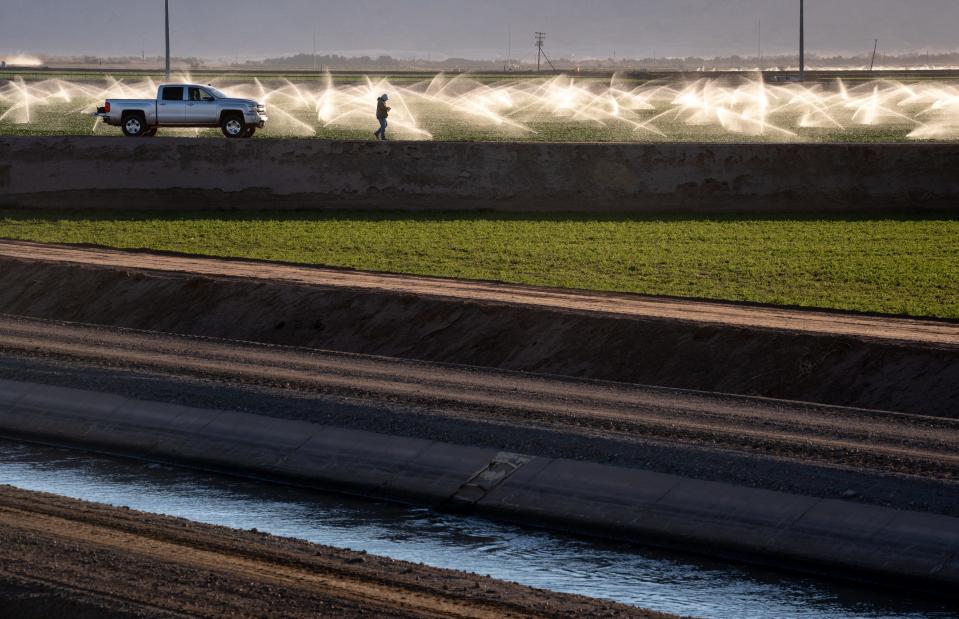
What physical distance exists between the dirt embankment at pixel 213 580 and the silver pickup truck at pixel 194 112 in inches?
1160

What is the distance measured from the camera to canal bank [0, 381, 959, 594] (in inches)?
432

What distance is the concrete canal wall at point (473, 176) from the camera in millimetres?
28094

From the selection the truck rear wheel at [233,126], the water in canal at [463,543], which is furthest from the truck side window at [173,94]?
the water in canal at [463,543]

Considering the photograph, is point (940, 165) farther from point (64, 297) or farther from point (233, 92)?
point (233, 92)

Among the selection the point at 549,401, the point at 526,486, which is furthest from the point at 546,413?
the point at 526,486

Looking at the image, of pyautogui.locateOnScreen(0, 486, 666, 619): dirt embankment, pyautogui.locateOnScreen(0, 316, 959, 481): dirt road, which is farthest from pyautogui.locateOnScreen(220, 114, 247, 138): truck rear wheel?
pyautogui.locateOnScreen(0, 486, 666, 619): dirt embankment

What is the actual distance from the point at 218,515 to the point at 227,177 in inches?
716

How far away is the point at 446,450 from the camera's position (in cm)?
1341

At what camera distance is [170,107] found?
39.9 metres

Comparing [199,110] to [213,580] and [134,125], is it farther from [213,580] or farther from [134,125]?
[213,580]

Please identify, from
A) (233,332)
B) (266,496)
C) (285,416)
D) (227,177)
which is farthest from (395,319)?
(227,177)

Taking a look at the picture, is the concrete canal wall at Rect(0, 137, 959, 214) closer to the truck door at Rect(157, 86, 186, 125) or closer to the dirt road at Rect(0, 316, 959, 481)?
the truck door at Rect(157, 86, 186, 125)

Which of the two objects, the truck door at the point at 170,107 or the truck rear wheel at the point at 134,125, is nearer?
the truck rear wheel at the point at 134,125

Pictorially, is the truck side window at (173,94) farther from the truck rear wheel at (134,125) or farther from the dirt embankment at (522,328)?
the dirt embankment at (522,328)
